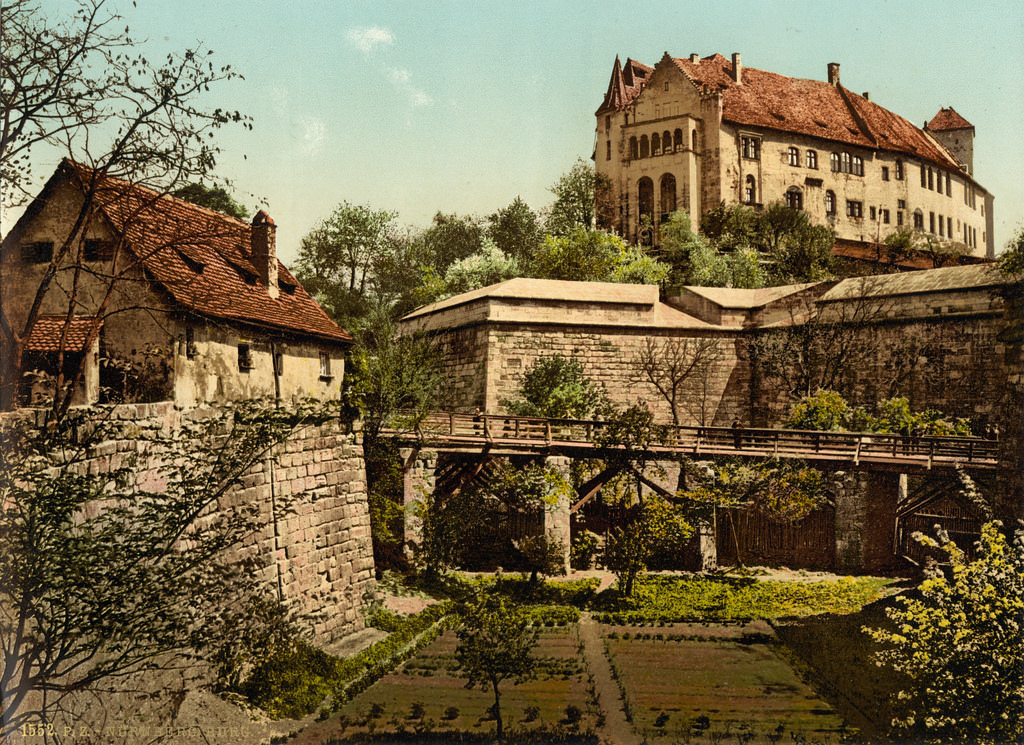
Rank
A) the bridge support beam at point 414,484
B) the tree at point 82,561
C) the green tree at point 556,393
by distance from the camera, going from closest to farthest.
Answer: the tree at point 82,561, the bridge support beam at point 414,484, the green tree at point 556,393

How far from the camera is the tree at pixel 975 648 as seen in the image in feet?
29.3

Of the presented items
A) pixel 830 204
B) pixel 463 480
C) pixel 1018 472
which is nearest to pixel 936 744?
pixel 1018 472

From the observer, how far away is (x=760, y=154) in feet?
150

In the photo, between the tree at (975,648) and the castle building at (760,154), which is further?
the castle building at (760,154)

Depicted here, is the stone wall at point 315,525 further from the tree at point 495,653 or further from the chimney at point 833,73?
the chimney at point 833,73

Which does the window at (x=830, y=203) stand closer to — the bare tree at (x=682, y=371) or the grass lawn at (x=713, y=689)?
the bare tree at (x=682, y=371)

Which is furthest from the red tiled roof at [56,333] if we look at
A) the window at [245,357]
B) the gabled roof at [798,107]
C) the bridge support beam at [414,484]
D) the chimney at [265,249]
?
the gabled roof at [798,107]

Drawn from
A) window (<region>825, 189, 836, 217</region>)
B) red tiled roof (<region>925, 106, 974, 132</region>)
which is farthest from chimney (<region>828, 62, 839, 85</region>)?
red tiled roof (<region>925, 106, 974, 132</region>)

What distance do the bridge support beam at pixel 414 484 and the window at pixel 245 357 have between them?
5580 mm

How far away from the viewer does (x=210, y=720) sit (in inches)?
440

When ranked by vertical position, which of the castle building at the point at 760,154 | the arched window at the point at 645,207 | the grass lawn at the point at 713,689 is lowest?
the grass lawn at the point at 713,689

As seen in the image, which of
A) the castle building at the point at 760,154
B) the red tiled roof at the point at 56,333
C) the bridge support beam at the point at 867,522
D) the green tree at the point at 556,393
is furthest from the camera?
the castle building at the point at 760,154

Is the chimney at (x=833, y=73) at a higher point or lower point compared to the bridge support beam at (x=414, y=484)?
higher

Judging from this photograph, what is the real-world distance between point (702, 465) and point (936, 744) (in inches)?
475
